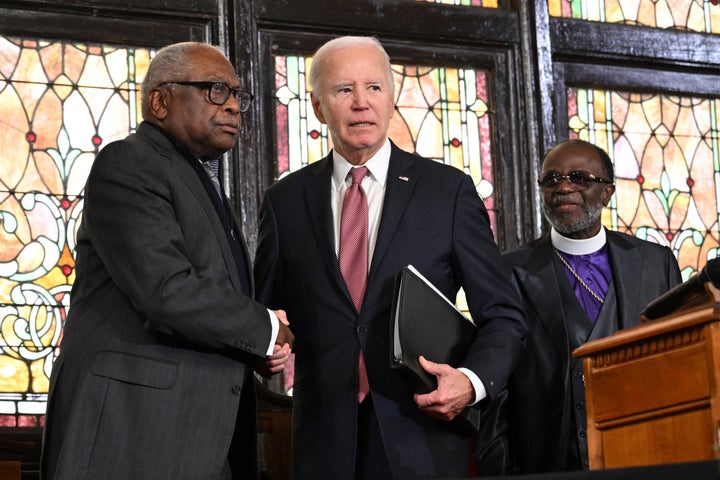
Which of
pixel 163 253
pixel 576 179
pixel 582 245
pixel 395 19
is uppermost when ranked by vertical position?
pixel 395 19

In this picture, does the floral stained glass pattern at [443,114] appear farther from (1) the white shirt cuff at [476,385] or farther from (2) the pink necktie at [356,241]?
(1) the white shirt cuff at [476,385]

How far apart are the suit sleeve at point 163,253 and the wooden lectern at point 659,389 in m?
0.80

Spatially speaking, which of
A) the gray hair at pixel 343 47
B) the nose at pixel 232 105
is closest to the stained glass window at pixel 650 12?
the gray hair at pixel 343 47

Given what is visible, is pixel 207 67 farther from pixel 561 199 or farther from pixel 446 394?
pixel 561 199

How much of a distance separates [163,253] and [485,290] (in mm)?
839

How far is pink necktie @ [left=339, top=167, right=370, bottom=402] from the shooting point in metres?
3.30

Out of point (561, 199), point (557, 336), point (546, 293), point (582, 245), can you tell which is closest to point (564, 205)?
point (561, 199)

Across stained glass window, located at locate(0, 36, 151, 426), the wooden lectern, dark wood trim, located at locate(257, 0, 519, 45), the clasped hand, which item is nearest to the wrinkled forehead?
the clasped hand

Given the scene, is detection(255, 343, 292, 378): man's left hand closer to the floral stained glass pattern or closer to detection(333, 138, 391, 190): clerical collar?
detection(333, 138, 391, 190): clerical collar

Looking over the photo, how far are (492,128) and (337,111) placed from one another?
100.0 inches

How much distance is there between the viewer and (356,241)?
3.35 meters

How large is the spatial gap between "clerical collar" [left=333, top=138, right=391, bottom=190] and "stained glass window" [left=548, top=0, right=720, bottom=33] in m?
2.92

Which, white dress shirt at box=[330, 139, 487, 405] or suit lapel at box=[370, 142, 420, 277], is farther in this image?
white dress shirt at box=[330, 139, 487, 405]

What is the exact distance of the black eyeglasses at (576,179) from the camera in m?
4.44
